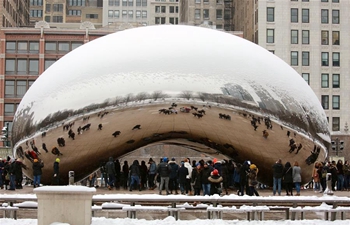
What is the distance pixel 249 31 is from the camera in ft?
306

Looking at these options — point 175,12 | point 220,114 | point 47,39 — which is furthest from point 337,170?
point 175,12

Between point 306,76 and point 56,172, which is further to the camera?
point 306,76

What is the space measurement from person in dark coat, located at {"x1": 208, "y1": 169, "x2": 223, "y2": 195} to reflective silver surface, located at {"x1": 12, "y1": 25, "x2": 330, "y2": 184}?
431cm

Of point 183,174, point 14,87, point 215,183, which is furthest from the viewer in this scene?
point 14,87

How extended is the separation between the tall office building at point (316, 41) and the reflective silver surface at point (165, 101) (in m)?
60.0

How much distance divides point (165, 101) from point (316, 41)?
6561 cm

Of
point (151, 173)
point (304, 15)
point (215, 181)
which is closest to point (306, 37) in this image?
point (304, 15)

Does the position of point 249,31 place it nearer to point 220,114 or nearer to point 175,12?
point 175,12

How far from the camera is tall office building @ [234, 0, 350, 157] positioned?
85.6 metres

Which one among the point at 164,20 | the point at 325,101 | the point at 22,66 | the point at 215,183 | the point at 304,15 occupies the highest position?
the point at 164,20

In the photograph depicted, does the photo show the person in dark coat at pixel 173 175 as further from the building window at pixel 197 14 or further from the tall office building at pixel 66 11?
the tall office building at pixel 66 11

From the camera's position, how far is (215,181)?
20.7 meters

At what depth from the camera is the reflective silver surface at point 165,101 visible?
24.5 metres

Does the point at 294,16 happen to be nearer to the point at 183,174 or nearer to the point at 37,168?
the point at 37,168
